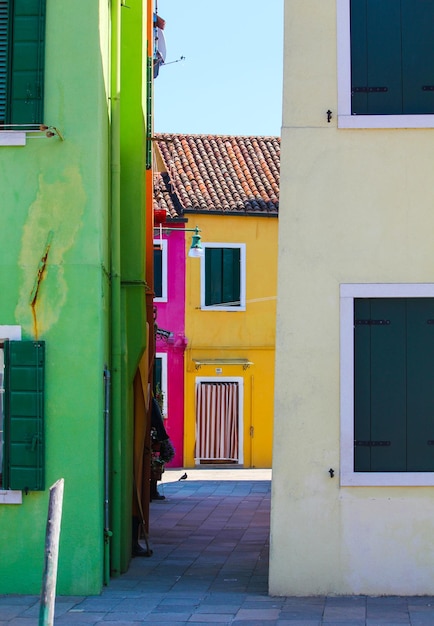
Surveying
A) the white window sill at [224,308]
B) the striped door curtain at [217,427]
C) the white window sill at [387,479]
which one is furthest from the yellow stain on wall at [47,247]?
the white window sill at [224,308]

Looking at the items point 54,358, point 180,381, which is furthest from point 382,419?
point 180,381

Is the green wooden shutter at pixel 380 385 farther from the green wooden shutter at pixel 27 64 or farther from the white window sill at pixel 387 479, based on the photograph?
the green wooden shutter at pixel 27 64

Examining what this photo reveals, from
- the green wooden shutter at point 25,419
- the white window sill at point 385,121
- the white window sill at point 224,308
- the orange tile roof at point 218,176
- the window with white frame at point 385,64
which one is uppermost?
the orange tile roof at point 218,176

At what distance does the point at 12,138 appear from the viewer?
31.6 feet

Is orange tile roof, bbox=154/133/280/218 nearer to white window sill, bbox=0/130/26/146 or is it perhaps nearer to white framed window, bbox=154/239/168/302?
white framed window, bbox=154/239/168/302

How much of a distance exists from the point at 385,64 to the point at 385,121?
1.61 feet

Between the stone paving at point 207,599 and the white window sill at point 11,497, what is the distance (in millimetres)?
772

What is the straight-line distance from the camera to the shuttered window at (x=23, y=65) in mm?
9602

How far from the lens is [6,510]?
9523 millimetres

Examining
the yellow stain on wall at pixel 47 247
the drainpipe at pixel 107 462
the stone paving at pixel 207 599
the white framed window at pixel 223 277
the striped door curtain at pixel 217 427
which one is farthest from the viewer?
the white framed window at pixel 223 277

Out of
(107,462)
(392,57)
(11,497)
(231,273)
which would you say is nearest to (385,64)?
(392,57)

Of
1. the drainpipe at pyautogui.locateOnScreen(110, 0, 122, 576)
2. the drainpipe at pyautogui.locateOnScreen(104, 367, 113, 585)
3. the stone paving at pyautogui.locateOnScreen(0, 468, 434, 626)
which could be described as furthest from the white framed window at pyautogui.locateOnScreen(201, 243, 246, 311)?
the drainpipe at pyautogui.locateOnScreen(104, 367, 113, 585)

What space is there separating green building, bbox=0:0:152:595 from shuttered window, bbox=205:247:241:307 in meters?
17.9

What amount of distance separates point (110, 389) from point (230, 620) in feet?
8.74
